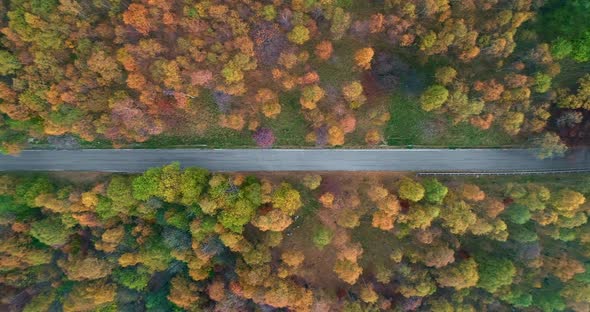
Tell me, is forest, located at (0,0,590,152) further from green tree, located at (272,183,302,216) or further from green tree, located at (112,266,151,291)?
green tree, located at (112,266,151,291)

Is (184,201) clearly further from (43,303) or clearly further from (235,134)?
(43,303)

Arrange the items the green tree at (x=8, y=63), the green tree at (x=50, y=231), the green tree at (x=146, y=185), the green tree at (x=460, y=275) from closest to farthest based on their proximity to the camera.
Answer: the green tree at (x=8, y=63) < the green tree at (x=146, y=185) < the green tree at (x=460, y=275) < the green tree at (x=50, y=231)

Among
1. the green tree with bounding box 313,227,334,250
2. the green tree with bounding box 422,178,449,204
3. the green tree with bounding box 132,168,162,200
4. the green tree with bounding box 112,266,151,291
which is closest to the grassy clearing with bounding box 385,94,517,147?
the green tree with bounding box 422,178,449,204

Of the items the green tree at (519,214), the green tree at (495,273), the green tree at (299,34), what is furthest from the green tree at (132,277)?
the green tree at (519,214)

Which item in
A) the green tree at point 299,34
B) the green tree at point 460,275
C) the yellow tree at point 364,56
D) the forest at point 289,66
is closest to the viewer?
the green tree at point 299,34

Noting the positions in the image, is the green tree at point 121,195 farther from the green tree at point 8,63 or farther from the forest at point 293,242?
the green tree at point 8,63

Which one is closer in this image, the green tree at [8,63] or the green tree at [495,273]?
the green tree at [8,63]

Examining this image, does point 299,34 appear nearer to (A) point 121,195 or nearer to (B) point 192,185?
(B) point 192,185
